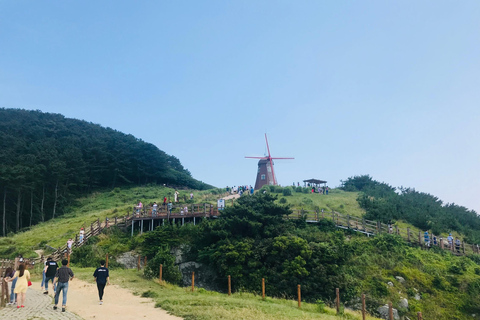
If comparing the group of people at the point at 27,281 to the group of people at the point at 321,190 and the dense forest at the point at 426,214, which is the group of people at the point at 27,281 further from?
the group of people at the point at 321,190

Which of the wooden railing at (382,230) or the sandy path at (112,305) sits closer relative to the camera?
the sandy path at (112,305)

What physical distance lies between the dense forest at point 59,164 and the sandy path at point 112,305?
31.2m

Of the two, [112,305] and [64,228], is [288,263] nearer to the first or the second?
[112,305]

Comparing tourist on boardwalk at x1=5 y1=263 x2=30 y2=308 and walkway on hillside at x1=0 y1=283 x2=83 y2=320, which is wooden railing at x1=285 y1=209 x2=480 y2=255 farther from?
tourist on boardwalk at x1=5 y1=263 x2=30 y2=308

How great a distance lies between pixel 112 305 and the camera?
37.4 ft

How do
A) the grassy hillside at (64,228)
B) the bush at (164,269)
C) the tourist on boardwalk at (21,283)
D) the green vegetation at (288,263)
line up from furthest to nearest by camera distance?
A: the grassy hillside at (64,228) < the green vegetation at (288,263) < the bush at (164,269) < the tourist on boardwalk at (21,283)

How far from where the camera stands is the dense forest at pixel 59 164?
140ft

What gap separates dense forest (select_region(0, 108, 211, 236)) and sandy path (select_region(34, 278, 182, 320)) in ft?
103

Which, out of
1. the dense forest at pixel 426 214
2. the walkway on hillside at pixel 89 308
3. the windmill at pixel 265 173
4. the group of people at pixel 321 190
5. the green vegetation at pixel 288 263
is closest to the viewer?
the walkway on hillside at pixel 89 308

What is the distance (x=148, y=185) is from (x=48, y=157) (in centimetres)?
1846

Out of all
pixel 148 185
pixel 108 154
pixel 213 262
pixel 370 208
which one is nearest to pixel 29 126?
pixel 108 154

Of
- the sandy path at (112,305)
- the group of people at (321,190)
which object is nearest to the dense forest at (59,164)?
the group of people at (321,190)

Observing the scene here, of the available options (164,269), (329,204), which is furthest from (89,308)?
(329,204)

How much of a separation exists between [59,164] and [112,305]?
4049cm
